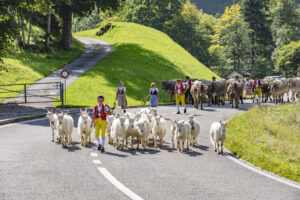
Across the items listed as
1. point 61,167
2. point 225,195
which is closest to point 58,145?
point 61,167

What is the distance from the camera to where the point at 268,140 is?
44.8 ft

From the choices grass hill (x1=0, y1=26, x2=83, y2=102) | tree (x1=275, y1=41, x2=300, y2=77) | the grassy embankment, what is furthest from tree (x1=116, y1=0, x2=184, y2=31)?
the grassy embankment

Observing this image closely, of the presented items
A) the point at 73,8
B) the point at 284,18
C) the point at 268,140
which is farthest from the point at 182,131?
the point at 284,18

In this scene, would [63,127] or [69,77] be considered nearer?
[63,127]

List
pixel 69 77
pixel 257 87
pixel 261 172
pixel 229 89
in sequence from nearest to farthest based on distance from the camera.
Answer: pixel 261 172
pixel 229 89
pixel 257 87
pixel 69 77

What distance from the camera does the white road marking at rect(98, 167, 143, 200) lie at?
707 cm

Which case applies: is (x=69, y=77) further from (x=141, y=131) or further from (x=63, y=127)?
(x=141, y=131)

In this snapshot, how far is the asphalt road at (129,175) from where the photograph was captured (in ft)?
23.8

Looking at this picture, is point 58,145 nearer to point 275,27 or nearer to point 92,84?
point 92,84

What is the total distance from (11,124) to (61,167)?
9695 millimetres

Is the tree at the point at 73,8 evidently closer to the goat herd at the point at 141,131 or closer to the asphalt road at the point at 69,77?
the asphalt road at the point at 69,77

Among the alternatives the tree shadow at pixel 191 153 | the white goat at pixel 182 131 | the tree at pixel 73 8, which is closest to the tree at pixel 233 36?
the tree at pixel 73 8

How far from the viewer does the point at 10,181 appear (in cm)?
799

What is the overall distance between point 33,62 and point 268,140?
34269 millimetres
